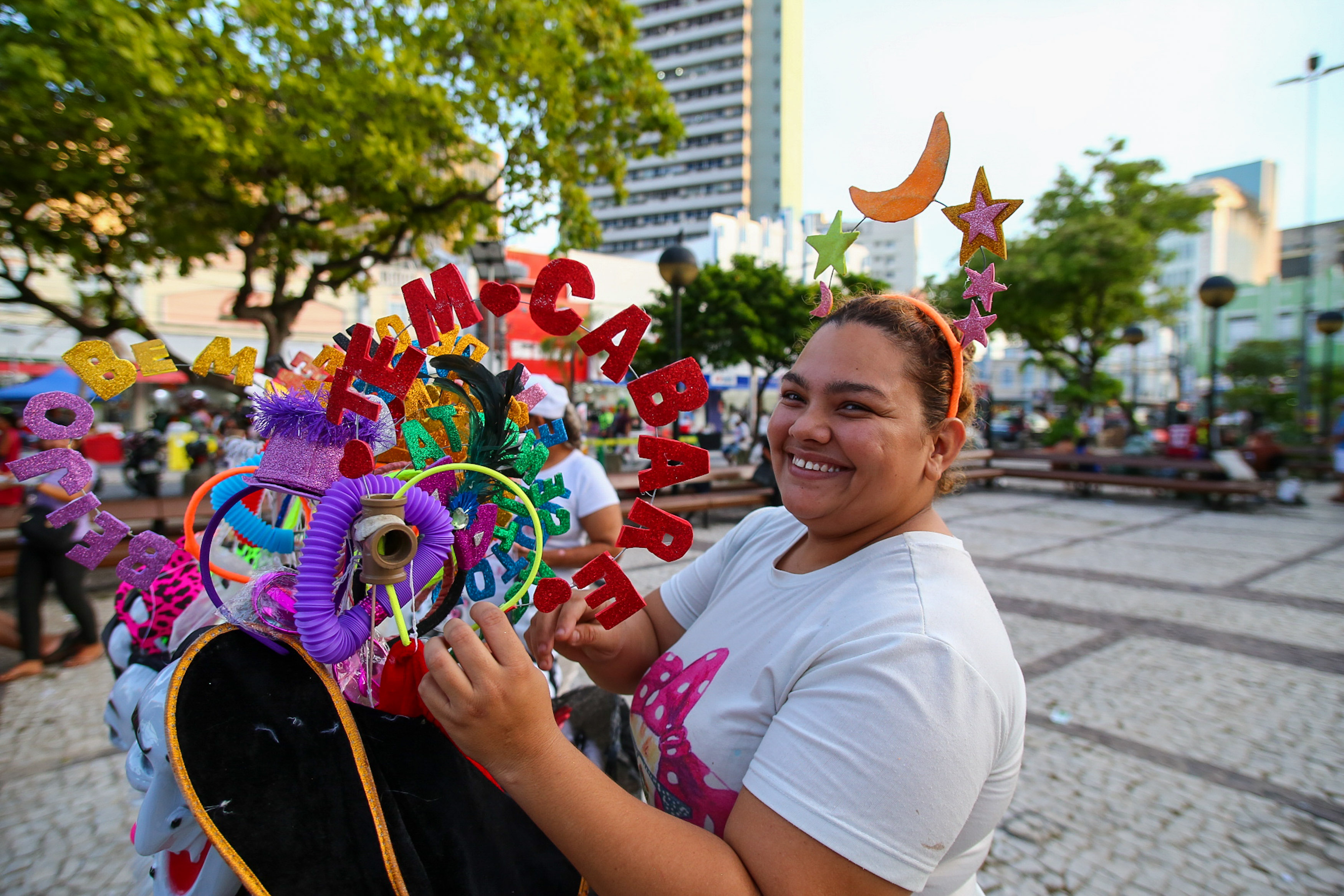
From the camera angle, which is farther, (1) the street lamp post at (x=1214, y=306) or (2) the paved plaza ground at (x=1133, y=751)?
(1) the street lamp post at (x=1214, y=306)

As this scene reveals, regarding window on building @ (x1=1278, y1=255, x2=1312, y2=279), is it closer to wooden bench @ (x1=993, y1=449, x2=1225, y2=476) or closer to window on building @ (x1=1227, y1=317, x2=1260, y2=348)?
wooden bench @ (x1=993, y1=449, x2=1225, y2=476)

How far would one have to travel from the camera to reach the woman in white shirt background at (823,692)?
0.81 metres

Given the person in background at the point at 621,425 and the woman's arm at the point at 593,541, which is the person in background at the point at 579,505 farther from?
the person in background at the point at 621,425

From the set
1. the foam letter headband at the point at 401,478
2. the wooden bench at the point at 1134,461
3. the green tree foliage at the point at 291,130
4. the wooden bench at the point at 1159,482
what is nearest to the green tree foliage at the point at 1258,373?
the wooden bench at the point at 1134,461

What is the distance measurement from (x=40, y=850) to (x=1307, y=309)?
26129 mm

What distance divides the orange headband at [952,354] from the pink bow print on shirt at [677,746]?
0.58m

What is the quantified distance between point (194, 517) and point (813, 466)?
1078mm

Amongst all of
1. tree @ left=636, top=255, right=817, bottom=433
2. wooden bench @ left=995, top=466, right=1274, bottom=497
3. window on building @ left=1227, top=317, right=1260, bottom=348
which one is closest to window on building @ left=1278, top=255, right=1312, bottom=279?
wooden bench @ left=995, top=466, right=1274, bottom=497

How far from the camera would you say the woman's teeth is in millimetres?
1130

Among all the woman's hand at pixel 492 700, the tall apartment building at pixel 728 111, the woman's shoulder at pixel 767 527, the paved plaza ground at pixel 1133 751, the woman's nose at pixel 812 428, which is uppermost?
the tall apartment building at pixel 728 111

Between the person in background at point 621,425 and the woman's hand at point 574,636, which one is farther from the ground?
the woman's hand at point 574,636

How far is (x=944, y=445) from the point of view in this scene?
119 centimetres

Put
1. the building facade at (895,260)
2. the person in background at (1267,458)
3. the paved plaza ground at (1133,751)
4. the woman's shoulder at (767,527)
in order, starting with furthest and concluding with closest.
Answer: the building facade at (895,260) → the person in background at (1267,458) → the paved plaza ground at (1133,751) → the woman's shoulder at (767,527)

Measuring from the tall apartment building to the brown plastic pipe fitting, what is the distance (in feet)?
218
